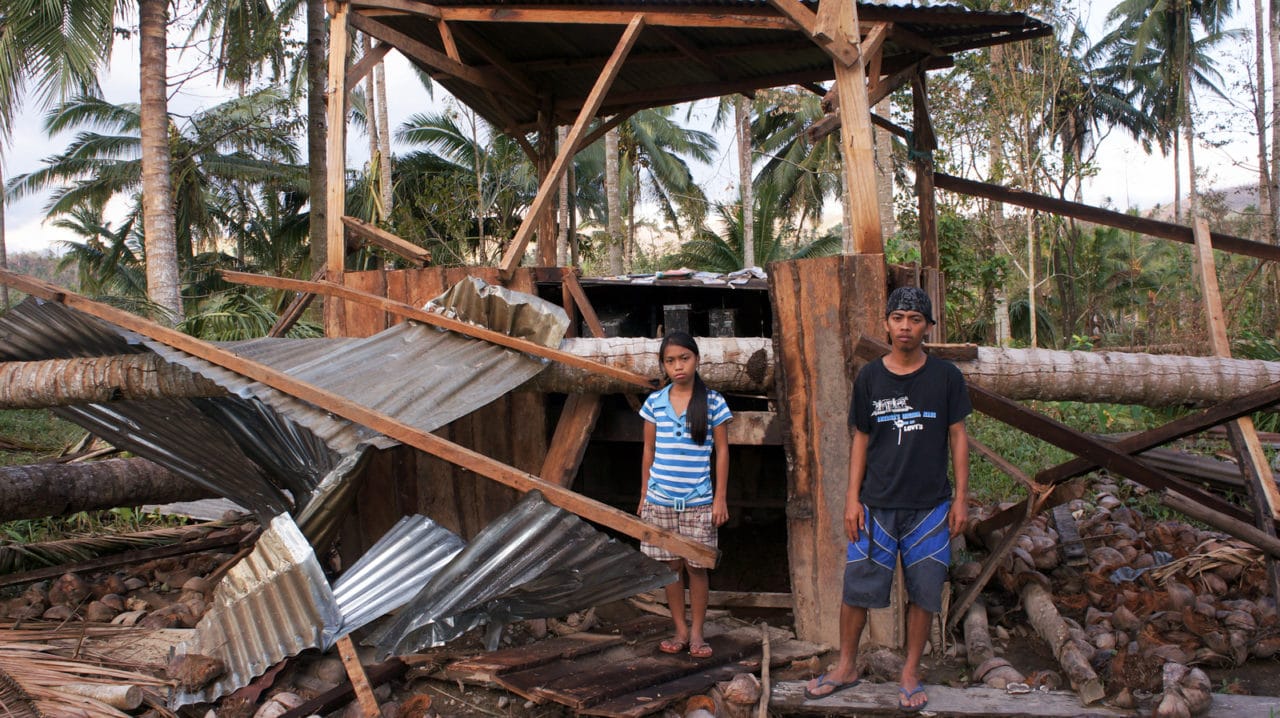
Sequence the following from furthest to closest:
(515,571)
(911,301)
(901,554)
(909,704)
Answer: (515,571) < (901,554) < (909,704) < (911,301)

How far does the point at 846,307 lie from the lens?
13.5 ft

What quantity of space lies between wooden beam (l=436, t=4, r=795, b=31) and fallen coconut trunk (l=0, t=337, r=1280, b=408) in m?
1.84

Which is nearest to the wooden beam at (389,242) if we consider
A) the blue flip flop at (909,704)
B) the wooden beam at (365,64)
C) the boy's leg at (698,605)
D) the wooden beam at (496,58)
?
the wooden beam at (365,64)

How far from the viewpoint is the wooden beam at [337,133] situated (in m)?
5.26

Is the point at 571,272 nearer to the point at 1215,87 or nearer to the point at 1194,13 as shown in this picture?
the point at 1194,13

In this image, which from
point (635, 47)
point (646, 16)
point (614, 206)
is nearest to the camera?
point (646, 16)

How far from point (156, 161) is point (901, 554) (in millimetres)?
9126

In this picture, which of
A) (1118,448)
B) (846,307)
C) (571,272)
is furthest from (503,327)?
(1118,448)

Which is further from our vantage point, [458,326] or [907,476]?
[458,326]

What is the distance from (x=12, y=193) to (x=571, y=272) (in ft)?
96.5

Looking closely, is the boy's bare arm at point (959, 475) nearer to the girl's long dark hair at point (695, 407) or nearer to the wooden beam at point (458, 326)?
the girl's long dark hair at point (695, 407)

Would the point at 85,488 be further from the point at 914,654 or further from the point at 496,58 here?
the point at 914,654

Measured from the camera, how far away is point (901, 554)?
3.42 m

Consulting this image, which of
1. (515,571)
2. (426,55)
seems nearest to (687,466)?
(515,571)
